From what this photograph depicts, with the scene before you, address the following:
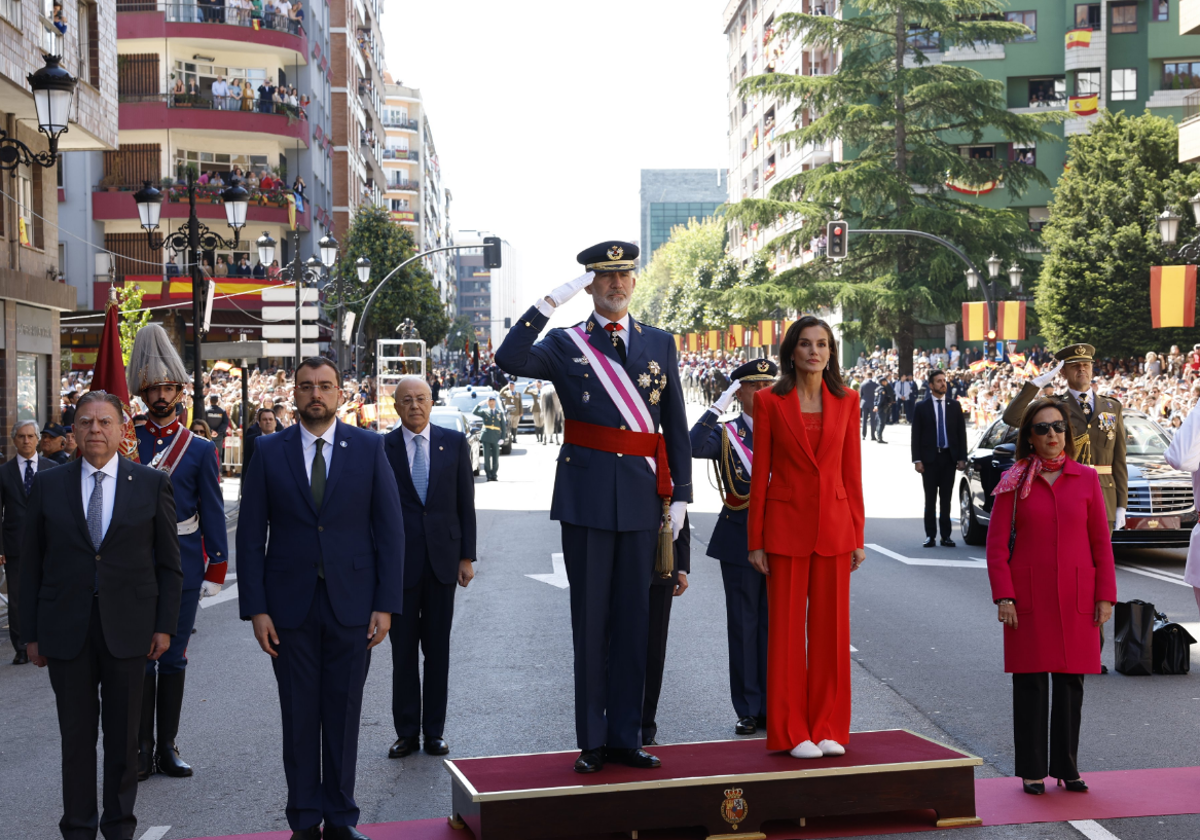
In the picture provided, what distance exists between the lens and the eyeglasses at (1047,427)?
6.40 metres

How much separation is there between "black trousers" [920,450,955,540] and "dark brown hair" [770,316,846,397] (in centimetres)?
1036

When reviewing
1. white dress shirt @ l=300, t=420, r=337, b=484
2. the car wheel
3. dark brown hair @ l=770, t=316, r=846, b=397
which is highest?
dark brown hair @ l=770, t=316, r=846, b=397

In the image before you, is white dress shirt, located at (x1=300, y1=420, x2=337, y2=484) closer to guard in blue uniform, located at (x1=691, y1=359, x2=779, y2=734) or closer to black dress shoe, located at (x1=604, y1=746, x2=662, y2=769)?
black dress shoe, located at (x1=604, y1=746, x2=662, y2=769)

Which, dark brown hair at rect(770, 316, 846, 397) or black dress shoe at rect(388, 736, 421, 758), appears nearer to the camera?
dark brown hair at rect(770, 316, 846, 397)

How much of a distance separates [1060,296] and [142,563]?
5153 centimetres

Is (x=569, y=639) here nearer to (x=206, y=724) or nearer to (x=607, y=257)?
(x=206, y=724)

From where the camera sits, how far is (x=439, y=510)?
737cm

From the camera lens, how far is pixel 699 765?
18.9 ft

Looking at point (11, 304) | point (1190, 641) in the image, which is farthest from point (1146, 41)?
point (1190, 641)

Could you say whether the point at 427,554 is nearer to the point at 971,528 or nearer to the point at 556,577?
the point at 556,577

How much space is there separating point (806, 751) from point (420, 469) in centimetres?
268

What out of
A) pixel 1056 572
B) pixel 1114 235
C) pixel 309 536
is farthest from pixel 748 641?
pixel 1114 235

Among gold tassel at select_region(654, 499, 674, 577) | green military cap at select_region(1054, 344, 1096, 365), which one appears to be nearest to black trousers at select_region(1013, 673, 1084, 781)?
gold tassel at select_region(654, 499, 674, 577)

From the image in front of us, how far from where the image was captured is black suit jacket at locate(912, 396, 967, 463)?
16438 mm
